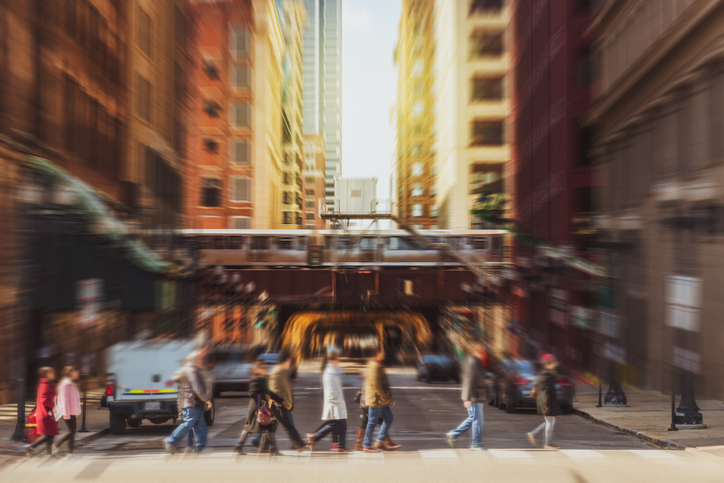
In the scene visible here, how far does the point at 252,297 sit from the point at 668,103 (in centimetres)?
2147

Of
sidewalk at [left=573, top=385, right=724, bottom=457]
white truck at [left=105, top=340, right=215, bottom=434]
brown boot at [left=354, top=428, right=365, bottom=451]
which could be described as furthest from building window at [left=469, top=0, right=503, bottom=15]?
brown boot at [left=354, top=428, right=365, bottom=451]

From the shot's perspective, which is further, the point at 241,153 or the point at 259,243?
the point at 259,243

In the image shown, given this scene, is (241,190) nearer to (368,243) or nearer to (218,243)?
(218,243)

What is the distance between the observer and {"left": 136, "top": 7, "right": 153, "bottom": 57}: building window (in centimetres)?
2139

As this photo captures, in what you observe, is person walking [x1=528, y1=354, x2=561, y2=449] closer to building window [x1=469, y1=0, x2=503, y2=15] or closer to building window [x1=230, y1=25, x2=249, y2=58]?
building window [x1=469, y1=0, x2=503, y2=15]

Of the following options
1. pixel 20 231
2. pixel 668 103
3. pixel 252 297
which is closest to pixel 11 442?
pixel 20 231

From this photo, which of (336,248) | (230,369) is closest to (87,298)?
(230,369)

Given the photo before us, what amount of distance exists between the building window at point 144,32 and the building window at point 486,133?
40.1 feet

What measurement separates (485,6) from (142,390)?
19.3 metres

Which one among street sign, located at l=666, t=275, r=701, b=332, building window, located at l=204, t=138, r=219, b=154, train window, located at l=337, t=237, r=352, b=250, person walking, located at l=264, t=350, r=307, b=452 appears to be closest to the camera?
person walking, located at l=264, t=350, r=307, b=452

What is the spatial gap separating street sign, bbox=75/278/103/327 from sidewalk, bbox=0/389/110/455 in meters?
2.45

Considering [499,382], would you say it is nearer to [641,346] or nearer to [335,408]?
[641,346]

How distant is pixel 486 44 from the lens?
2292cm

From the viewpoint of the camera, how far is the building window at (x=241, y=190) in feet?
90.3
